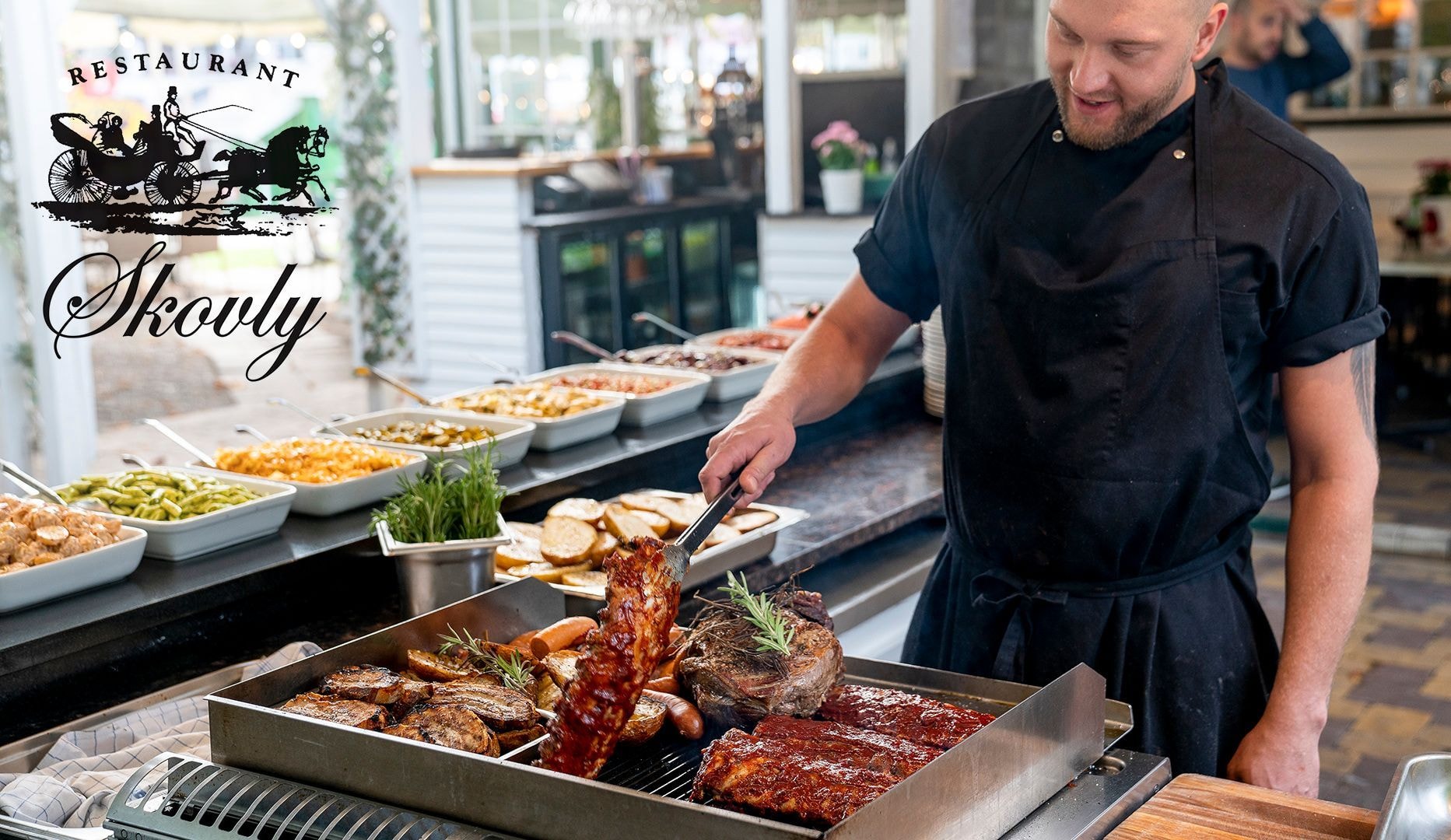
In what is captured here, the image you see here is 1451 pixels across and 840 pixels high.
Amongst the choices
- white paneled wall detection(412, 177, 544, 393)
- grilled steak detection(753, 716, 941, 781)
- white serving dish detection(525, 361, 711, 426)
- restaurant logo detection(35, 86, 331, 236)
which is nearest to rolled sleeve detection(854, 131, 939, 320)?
grilled steak detection(753, 716, 941, 781)

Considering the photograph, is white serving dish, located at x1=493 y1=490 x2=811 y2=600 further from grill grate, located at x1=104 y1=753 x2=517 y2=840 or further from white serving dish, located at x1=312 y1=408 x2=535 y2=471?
grill grate, located at x1=104 y1=753 x2=517 y2=840

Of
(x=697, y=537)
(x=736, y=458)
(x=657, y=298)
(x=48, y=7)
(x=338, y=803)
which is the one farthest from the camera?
(x=657, y=298)

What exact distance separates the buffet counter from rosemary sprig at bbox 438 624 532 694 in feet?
1.75

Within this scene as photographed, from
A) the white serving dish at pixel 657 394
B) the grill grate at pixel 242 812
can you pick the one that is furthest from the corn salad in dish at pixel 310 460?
the grill grate at pixel 242 812

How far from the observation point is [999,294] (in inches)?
79.4

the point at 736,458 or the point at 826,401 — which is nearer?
the point at 736,458

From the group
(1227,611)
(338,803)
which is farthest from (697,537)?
(1227,611)

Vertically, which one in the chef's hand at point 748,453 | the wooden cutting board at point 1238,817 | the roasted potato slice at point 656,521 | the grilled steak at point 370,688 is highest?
the chef's hand at point 748,453

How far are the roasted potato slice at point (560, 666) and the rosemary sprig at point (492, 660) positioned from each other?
1.2 inches

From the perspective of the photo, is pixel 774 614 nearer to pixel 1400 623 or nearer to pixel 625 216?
pixel 1400 623

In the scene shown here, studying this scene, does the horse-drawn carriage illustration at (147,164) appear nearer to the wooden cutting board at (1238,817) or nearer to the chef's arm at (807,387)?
the chef's arm at (807,387)

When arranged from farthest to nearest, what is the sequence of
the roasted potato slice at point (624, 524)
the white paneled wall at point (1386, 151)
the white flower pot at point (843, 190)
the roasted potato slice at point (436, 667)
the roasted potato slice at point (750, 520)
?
the white paneled wall at point (1386, 151) < the white flower pot at point (843, 190) < the roasted potato slice at point (750, 520) < the roasted potato slice at point (624, 524) < the roasted potato slice at point (436, 667)

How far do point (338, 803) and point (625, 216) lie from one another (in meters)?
6.96

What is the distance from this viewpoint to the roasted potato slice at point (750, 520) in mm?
2561
